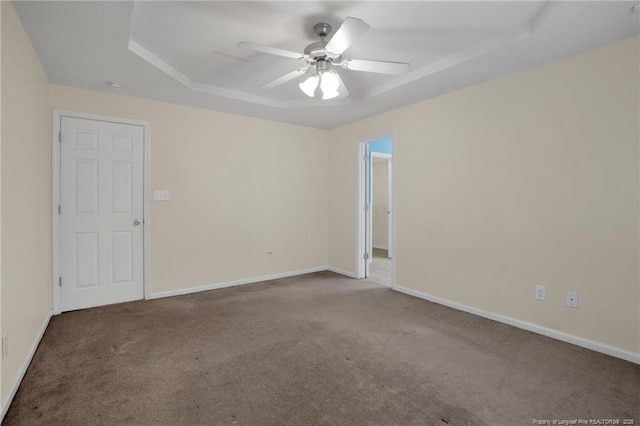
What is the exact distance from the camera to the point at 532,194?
9.31ft

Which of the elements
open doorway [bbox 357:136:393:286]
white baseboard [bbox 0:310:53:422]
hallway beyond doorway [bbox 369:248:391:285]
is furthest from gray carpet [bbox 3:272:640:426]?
open doorway [bbox 357:136:393:286]

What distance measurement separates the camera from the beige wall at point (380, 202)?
24.8ft

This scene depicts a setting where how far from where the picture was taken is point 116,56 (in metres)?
2.59

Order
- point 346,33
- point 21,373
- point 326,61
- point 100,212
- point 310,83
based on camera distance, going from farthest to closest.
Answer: point 100,212 → point 310,83 → point 326,61 → point 21,373 → point 346,33

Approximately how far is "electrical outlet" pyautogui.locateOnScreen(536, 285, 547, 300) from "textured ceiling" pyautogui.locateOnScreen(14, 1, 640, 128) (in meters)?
1.88

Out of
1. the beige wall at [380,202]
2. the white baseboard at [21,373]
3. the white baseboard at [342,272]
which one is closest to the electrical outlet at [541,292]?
the white baseboard at [342,272]

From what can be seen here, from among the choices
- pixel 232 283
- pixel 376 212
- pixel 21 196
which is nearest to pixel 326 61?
pixel 21 196

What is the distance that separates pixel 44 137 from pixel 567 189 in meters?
4.41

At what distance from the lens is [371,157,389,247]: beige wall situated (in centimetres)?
755

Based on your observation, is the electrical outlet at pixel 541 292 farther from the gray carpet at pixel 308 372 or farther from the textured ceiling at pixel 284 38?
the textured ceiling at pixel 284 38

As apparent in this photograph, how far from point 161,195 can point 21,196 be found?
1683 millimetres

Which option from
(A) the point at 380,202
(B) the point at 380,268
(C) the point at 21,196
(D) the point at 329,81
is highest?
(D) the point at 329,81

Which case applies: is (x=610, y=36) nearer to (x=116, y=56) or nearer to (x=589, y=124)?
(x=589, y=124)

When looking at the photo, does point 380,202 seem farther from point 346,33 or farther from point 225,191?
point 346,33
